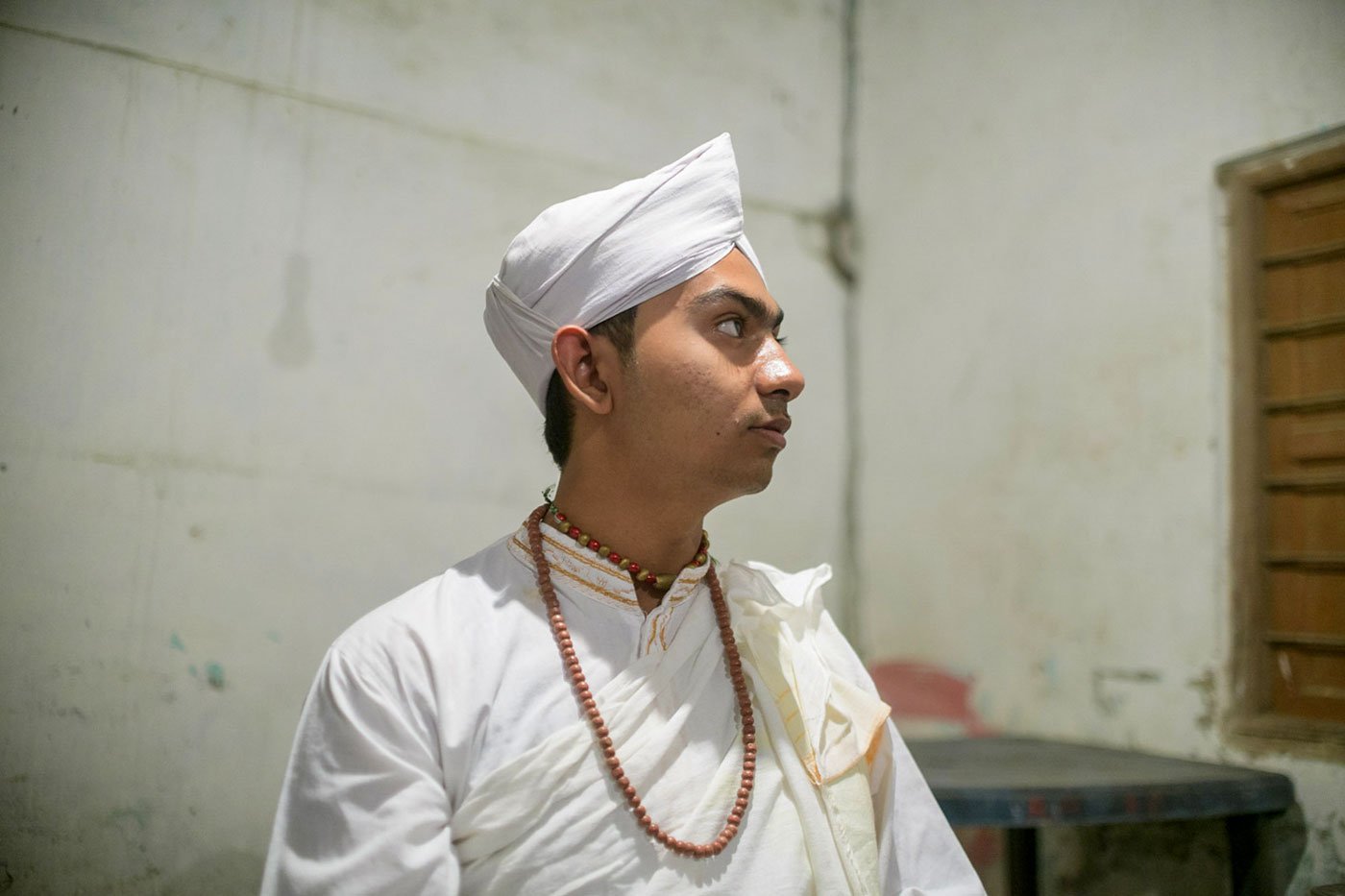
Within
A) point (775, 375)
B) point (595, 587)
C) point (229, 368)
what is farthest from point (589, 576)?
point (229, 368)

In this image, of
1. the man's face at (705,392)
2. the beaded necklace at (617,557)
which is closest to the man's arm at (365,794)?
the beaded necklace at (617,557)

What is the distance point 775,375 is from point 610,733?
505 millimetres

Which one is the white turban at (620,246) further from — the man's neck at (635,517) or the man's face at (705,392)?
the man's neck at (635,517)

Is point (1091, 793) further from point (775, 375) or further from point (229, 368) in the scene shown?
point (229, 368)

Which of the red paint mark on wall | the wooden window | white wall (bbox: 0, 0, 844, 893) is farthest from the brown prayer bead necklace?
the red paint mark on wall

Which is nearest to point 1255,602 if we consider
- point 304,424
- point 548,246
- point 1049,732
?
point 1049,732

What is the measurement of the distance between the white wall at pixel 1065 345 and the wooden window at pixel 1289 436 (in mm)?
48

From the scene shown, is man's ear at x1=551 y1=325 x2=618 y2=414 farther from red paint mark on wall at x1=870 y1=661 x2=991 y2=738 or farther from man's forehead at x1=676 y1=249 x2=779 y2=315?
red paint mark on wall at x1=870 y1=661 x2=991 y2=738

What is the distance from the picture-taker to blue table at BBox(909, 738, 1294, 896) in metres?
1.83

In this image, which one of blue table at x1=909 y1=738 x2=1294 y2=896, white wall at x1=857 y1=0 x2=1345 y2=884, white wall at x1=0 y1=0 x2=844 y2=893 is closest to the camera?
blue table at x1=909 y1=738 x2=1294 y2=896

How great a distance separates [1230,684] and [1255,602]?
7.8 inches

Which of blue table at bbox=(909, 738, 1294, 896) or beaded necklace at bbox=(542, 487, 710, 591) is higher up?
beaded necklace at bbox=(542, 487, 710, 591)

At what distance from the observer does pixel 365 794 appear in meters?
1.02

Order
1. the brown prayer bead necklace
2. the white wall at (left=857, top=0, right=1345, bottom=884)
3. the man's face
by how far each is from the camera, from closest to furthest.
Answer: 1. the brown prayer bead necklace
2. the man's face
3. the white wall at (left=857, top=0, right=1345, bottom=884)
